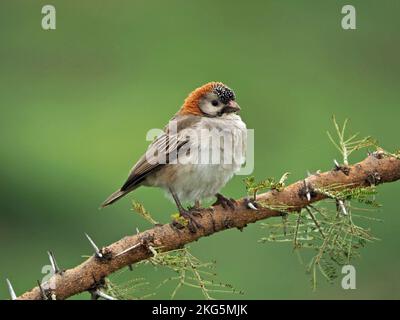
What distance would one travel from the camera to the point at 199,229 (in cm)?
616

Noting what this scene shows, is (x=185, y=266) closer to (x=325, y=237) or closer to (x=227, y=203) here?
(x=325, y=237)

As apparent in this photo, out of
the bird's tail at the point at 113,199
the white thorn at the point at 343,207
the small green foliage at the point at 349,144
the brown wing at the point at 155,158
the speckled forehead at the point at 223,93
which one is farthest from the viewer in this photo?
the speckled forehead at the point at 223,93

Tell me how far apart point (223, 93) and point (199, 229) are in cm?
261

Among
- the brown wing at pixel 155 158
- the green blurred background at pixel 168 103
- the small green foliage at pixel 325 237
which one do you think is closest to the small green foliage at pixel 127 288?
the small green foliage at pixel 325 237

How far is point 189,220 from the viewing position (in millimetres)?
6164

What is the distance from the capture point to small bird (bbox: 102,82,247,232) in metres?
8.16

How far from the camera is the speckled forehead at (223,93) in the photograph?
8.55m

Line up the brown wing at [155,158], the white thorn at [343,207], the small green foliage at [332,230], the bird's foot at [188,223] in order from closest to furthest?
the small green foliage at [332,230] < the white thorn at [343,207] < the bird's foot at [188,223] < the brown wing at [155,158]

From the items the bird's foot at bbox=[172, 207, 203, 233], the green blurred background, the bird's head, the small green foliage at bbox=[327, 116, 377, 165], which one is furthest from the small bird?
the green blurred background

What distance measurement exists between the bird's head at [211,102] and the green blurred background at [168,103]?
16.3 feet

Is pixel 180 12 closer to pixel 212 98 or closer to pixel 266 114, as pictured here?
pixel 266 114

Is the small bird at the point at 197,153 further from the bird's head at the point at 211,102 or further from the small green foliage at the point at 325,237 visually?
the small green foliage at the point at 325,237

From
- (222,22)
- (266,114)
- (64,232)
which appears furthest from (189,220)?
(222,22)
